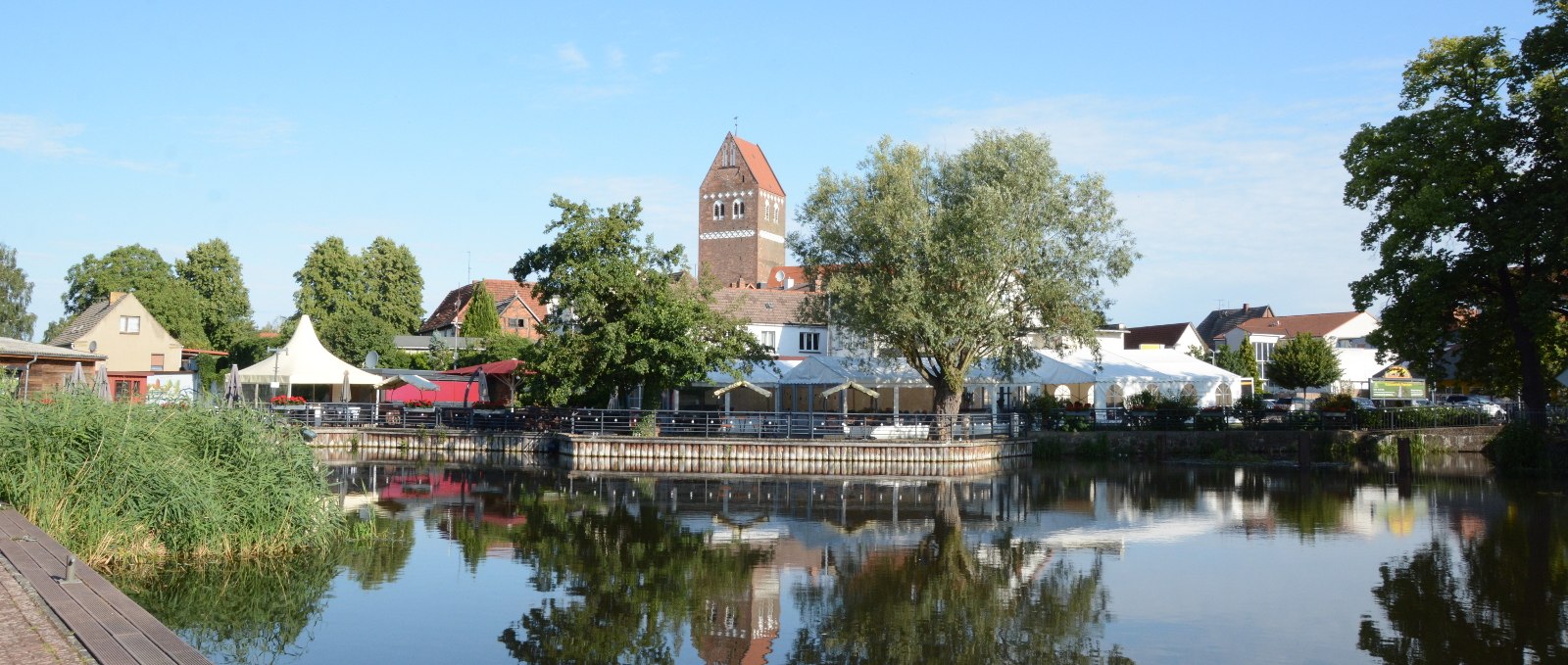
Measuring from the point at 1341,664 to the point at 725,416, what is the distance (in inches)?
995

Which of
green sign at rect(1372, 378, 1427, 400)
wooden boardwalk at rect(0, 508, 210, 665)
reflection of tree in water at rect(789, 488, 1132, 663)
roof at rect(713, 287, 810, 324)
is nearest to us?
wooden boardwalk at rect(0, 508, 210, 665)

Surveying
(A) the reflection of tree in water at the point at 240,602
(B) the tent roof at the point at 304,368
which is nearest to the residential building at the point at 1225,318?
(B) the tent roof at the point at 304,368

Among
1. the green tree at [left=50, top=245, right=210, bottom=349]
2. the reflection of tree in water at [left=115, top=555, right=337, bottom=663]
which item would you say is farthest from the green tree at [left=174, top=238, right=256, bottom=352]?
the reflection of tree in water at [left=115, top=555, right=337, bottom=663]

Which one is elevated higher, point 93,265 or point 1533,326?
point 93,265

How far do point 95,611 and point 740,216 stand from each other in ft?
289

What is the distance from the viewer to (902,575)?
15.8 metres

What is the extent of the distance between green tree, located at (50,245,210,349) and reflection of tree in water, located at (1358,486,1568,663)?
6641cm

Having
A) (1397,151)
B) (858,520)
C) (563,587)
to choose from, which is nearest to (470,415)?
(858,520)

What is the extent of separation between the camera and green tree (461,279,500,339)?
6875cm

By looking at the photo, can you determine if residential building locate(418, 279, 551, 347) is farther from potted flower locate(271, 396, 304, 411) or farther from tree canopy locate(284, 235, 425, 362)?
potted flower locate(271, 396, 304, 411)

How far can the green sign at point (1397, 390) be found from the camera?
4791 centimetres

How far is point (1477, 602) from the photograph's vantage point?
13.9 metres

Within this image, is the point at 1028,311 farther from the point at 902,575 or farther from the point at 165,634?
the point at 165,634

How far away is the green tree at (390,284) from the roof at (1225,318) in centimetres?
5929
